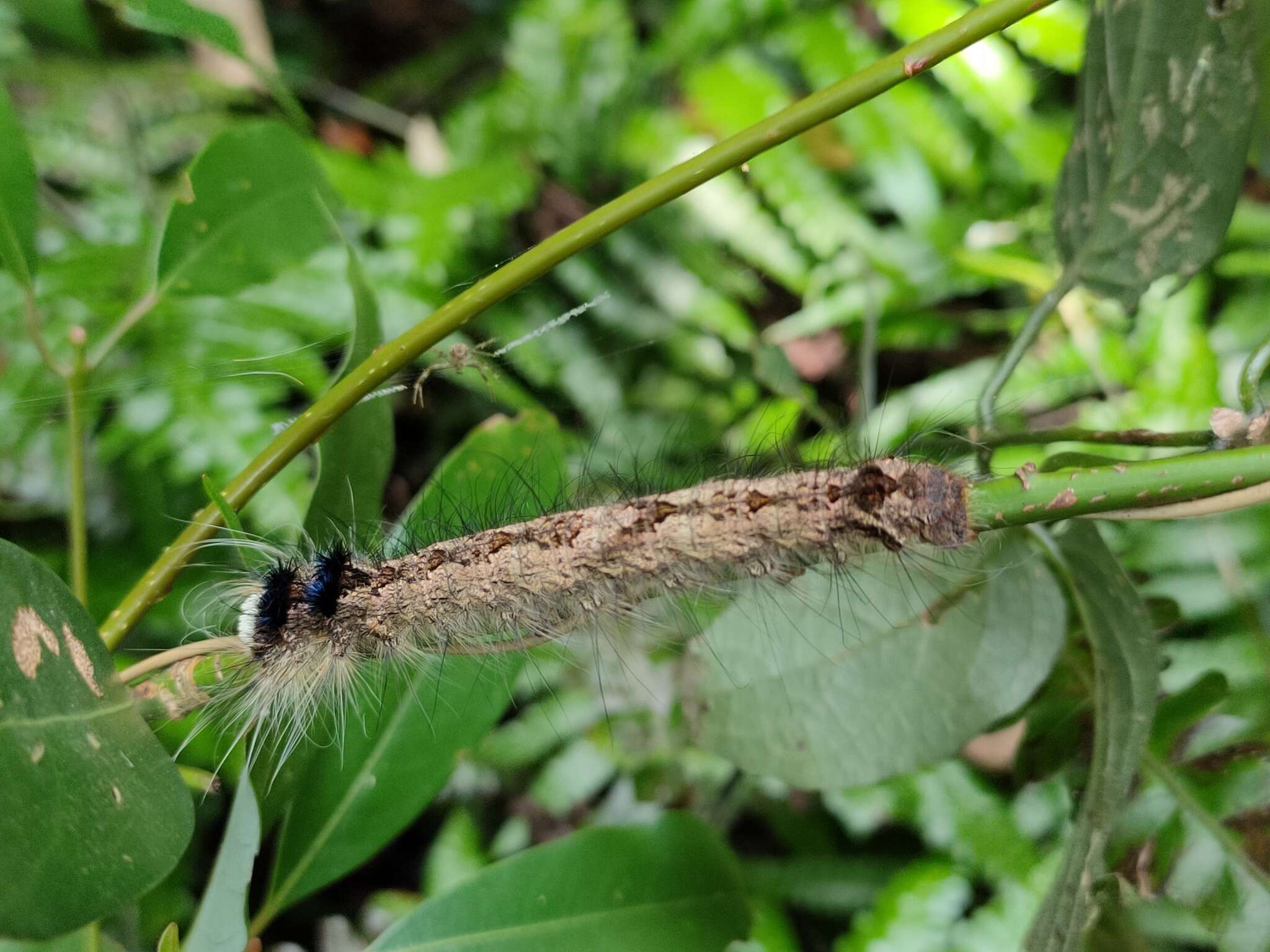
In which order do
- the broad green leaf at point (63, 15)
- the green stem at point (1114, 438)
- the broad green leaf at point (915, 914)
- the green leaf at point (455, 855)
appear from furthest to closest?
the green leaf at point (455, 855)
the broad green leaf at point (915, 914)
the broad green leaf at point (63, 15)
the green stem at point (1114, 438)

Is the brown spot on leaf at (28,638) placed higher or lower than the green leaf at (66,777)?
higher

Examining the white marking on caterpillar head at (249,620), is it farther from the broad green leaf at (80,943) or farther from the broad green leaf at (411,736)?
the broad green leaf at (80,943)

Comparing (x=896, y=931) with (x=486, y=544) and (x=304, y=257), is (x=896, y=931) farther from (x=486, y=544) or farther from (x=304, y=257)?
(x=304, y=257)

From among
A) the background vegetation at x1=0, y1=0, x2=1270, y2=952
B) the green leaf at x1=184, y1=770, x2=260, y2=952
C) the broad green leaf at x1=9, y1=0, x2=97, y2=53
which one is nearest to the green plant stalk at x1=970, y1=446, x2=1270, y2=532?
the background vegetation at x1=0, y1=0, x2=1270, y2=952

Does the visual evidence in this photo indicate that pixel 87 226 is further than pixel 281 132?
Yes

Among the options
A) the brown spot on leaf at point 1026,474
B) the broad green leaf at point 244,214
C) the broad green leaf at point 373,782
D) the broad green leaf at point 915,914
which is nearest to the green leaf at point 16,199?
the broad green leaf at point 244,214

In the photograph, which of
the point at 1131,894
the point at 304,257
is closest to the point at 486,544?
the point at 304,257

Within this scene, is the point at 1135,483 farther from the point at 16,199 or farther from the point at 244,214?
the point at 16,199
